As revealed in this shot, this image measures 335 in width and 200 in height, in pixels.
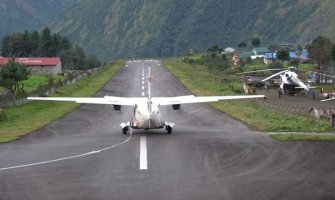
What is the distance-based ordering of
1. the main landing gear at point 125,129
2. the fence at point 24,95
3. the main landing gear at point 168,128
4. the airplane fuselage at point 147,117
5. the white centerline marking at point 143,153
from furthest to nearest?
the fence at point 24,95 → the main landing gear at point 125,129 → the main landing gear at point 168,128 → the airplane fuselage at point 147,117 → the white centerline marking at point 143,153

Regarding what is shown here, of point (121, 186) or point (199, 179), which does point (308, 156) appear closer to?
point (199, 179)

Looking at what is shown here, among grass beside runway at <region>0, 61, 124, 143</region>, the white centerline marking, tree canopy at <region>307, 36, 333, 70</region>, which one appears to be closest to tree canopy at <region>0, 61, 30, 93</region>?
grass beside runway at <region>0, 61, 124, 143</region>

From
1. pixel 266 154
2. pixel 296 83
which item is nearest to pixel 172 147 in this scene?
pixel 266 154

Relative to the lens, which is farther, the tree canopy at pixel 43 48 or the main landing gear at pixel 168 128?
the tree canopy at pixel 43 48

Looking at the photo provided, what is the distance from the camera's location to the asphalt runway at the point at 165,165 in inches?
760

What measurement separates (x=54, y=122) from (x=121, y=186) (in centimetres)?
2386

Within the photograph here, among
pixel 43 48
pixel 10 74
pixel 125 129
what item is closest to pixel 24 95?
pixel 10 74

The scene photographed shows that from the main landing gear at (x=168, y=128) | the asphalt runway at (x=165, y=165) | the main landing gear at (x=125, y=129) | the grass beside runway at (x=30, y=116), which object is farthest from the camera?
the grass beside runway at (x=30, y=116)

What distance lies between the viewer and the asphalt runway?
19297 millimetres

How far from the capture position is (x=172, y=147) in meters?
29.4

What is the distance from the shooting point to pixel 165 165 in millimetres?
24281

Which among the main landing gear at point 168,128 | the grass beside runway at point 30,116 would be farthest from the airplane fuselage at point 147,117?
the grass beside runway at point 30,116

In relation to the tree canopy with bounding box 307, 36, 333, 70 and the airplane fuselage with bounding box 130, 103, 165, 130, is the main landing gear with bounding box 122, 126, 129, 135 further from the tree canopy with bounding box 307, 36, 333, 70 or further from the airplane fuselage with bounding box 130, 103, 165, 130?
the tree canopy with bounding box 307, 36, 333, 70

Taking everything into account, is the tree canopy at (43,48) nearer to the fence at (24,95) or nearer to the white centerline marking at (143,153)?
the fence at (24,95)
